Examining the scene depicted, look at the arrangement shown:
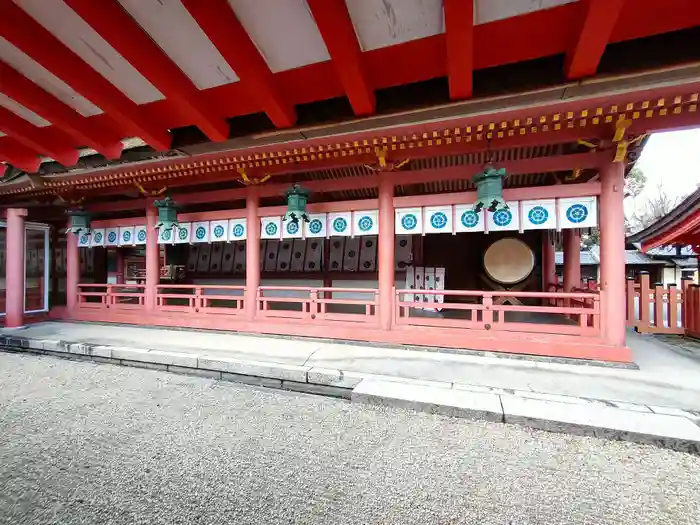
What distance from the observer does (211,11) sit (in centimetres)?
270

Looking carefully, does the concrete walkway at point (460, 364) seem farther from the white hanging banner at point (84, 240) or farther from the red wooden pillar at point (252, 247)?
the white hanging banner at point (84, 240)

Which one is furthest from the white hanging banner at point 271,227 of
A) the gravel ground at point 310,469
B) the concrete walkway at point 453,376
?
the gravel ground at point 310,469

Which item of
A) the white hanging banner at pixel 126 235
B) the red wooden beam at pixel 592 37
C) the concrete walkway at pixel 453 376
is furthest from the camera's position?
the white hanging banner at pixel 126 235

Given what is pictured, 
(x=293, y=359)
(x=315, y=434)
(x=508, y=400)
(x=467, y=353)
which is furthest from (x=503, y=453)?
(x=293, y=359)

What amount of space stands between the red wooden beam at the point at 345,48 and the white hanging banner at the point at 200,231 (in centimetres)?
498

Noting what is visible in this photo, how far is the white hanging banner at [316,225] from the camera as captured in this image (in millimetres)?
6332

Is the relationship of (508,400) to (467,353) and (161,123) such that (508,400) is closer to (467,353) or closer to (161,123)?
(467,353)

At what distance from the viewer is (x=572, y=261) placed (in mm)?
8500

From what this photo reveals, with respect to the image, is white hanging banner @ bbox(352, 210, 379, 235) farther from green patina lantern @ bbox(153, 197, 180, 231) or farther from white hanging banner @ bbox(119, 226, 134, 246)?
white hanging banner @ bbox(119, 226, 134, 246)

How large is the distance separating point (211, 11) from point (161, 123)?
2.36m

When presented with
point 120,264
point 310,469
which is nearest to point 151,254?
point 120,264

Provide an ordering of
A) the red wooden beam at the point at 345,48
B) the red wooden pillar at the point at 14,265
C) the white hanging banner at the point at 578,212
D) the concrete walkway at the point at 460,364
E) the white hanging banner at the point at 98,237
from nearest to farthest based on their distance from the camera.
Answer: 1. the red wooden beam at the point at 345,48
2. the concrete walkway at the point at 460,364
3. the white hanging banner at the point at 578,212
4. the red wooden pillar at the point at 14,265
5. the white hanging banner at the point at 98,237

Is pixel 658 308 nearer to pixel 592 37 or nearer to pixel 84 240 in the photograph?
pixel 592 37

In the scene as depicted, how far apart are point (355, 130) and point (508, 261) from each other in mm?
6760
